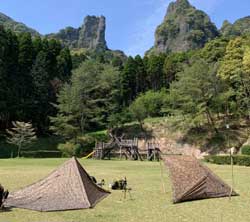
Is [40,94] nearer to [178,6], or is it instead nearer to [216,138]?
[216,138]

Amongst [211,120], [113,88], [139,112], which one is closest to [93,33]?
[113,88]

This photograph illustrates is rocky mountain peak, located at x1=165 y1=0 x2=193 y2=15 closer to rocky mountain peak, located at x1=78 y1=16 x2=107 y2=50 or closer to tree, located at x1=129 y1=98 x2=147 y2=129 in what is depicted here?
rocky mountain peak, located at x1=78 y1=16 x2=107 y2=50

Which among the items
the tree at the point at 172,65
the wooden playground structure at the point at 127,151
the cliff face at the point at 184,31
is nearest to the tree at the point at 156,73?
the tree at the point at 172,65

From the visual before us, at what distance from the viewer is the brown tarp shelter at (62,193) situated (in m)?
10.1

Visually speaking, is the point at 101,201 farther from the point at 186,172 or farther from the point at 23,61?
A: the point at 23,61

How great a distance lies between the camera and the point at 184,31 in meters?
119

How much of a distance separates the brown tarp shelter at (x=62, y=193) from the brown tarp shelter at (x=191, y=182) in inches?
97.1

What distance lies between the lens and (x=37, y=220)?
860 centimetres

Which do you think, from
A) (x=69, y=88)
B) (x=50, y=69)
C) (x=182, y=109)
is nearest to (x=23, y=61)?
(x=50, y=69)

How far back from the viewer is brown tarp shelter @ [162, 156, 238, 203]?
11.5 metres

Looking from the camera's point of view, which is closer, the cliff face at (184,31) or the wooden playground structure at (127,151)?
the wooden playground structure at (127,151)

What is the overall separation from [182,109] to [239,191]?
2723 cm

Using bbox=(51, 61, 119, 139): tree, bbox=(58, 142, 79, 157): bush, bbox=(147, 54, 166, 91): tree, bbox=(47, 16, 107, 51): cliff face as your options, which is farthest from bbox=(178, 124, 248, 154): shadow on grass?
bbox=(47, 16, 107, 51): cliff face

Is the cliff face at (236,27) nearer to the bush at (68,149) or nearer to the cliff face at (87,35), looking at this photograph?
the cliff face at (87,35)
